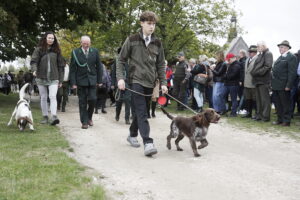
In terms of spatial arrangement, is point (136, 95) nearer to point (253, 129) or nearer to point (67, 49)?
point (253, 129)

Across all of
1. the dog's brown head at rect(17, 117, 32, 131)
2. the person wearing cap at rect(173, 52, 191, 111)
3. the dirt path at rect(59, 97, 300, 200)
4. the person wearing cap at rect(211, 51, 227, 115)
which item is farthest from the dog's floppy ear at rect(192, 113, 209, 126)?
the person wearing cap at rect(173, 52, 191, 111)

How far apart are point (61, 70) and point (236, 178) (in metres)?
5.85

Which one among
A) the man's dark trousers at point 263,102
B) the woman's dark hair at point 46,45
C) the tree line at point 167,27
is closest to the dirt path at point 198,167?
the woman's dark hair at point 46,45

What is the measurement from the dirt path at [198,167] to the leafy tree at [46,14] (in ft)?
21.3

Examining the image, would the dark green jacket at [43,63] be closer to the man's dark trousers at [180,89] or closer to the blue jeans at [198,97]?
the blue jeans at [198,97]

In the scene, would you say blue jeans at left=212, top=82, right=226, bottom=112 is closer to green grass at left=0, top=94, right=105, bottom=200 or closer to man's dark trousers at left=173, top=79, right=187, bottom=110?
man's dark trousers at left=173, top=79, right=187, bottom=110

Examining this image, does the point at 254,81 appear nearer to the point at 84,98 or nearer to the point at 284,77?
the point at 284,77

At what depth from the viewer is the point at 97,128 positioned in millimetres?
9039

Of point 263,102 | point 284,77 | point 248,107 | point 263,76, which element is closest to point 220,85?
point 248,107

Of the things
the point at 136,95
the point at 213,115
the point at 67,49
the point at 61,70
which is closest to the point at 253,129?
the point at 213,115

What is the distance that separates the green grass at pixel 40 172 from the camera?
3877 millimetres

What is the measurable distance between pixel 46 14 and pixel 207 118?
1142 centimetres

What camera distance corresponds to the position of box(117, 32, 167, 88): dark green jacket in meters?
6.18

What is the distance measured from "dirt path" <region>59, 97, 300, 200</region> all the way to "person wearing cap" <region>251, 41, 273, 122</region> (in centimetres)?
257
